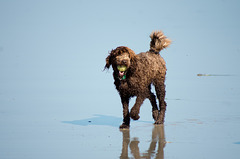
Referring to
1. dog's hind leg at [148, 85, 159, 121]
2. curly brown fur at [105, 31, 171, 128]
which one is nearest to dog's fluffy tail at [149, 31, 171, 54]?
curly brown fur at [105, 31, 171, 128]

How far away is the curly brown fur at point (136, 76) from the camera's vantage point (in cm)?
868

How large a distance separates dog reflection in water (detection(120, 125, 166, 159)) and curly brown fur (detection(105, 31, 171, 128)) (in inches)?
32.6

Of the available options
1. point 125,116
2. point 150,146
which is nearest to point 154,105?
point 125,116

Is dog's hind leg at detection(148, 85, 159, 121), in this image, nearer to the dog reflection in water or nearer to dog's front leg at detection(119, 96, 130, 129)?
dog's front leg at detection(119, 96, 130, 129)

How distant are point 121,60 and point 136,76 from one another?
0.64 meters

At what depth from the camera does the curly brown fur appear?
8680mm

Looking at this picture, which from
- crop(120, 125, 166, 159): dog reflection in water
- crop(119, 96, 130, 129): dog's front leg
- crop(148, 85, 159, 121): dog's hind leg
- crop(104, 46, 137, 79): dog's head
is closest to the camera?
crop(120, 125, 166, 159): dog reflection in water

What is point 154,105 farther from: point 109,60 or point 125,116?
point 109,60

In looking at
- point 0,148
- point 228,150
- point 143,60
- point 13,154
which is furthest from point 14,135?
point 228,150

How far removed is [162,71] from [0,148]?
4550mm

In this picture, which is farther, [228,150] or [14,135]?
[14,135]

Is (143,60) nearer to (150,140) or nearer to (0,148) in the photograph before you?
(150,140)

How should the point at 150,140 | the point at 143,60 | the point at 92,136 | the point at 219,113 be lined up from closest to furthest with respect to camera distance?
the point at 150,140 → the point at 92,136 → the point at 143,60 → the point at 219,113

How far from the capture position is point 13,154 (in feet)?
20.0
